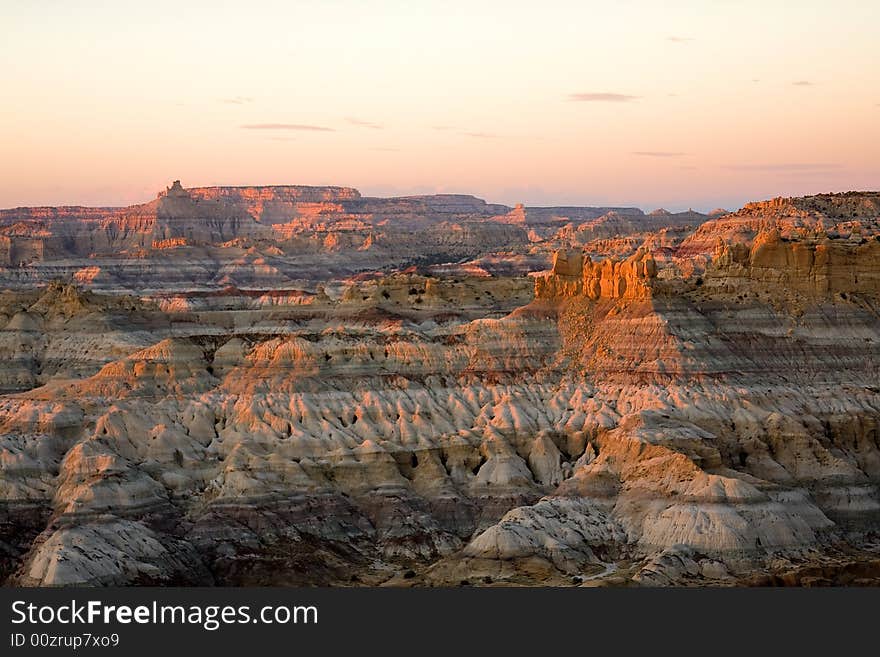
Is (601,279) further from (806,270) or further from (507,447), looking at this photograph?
(507,447)

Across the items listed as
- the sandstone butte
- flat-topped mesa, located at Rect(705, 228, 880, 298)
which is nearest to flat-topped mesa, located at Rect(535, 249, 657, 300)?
the sandstone butte

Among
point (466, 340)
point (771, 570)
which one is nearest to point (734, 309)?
point (466, 340)

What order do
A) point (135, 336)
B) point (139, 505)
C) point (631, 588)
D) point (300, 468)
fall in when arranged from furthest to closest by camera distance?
point (135, 336) < point (300, 468) < point (139, 505) < point (631, 588)

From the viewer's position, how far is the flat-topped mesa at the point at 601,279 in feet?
338

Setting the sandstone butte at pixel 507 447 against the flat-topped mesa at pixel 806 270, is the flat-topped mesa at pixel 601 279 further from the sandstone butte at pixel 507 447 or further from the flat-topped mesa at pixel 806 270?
the flat-topped mesa at pixel 806 270

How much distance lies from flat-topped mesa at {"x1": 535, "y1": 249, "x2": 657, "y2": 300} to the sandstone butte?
18cm

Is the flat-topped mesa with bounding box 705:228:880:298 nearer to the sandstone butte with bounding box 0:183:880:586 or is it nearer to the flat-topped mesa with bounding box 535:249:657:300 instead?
the sandstone butte with bounding box 0:183:880:586

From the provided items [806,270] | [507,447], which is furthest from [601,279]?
[507,447]

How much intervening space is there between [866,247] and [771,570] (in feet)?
120

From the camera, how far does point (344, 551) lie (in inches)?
3386

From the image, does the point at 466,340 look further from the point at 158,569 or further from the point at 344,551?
the point at 158,569

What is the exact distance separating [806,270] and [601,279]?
12.4 m

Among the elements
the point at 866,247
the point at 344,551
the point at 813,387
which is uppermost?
the point at 866,247

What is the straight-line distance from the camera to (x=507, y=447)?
9462 cm
